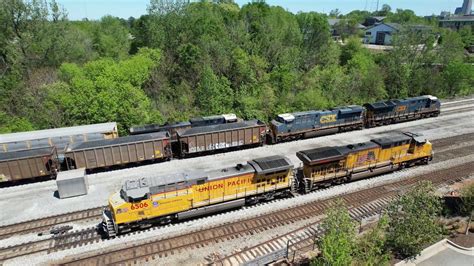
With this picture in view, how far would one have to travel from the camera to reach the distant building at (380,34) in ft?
386

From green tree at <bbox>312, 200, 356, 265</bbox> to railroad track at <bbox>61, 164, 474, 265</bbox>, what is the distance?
7.24 m

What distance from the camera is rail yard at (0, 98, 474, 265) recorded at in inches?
735

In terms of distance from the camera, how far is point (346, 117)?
40312mm

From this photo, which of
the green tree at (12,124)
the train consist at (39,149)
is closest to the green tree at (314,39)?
the train consist at (39,149)

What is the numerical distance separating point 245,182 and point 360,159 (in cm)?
1135

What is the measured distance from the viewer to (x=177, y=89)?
50.3 m

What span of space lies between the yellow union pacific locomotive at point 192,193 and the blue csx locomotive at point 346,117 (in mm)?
13554

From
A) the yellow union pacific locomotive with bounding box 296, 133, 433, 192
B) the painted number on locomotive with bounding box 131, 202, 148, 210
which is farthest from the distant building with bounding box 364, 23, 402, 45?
the painted number on locomotive with bounding box 131, 202, 148, 210

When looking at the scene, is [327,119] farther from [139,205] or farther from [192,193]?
[139,205]

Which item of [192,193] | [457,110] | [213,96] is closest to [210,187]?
[192,193]

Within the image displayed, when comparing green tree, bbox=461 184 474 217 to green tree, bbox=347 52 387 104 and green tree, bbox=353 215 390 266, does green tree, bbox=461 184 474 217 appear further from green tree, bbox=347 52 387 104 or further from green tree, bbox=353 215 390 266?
green tree, bbox=347 52 387 104

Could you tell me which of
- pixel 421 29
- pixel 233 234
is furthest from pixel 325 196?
pixel 421 29

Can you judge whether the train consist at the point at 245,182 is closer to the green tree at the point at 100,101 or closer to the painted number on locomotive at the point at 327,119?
the painted number on locomotive at the point at 327,119

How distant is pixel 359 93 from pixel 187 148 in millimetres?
37642
